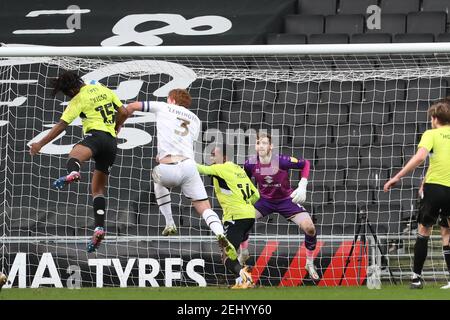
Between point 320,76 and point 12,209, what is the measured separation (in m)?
4.88

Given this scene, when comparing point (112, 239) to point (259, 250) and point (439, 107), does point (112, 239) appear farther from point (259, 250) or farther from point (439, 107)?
point (439, 107)

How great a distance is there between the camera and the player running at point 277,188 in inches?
571

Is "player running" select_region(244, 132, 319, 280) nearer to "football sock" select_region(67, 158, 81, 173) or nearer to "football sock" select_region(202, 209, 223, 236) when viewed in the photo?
"football sock" select_region(202, 209, 223, 236)

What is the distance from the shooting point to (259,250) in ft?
52.3

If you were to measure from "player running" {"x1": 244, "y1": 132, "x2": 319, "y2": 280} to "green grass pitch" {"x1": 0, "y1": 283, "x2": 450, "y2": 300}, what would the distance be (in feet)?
4.45

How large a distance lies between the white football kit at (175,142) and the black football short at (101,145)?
55 cm

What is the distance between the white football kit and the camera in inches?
496

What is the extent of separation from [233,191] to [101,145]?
2136 millimetres

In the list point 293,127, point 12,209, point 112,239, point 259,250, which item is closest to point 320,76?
point 293,127

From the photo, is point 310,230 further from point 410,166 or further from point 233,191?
point 410,166

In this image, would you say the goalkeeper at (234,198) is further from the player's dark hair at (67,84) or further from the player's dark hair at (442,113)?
the player's dark hair at (442,113)

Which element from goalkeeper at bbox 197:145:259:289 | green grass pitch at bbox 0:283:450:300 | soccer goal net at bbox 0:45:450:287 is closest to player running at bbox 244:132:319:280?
goalkeeper at bbox 197:145:259:289

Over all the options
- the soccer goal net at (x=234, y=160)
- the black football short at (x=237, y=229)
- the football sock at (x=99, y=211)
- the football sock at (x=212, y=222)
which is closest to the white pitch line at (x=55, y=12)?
the soccer goal net at (x=234, y=160)

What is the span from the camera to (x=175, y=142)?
1264 centimetres
